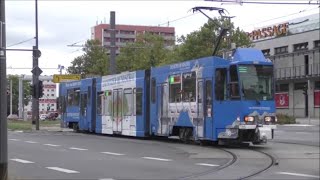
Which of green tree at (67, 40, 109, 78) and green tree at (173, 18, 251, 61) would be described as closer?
green tree at (173, 18, 251, 61)

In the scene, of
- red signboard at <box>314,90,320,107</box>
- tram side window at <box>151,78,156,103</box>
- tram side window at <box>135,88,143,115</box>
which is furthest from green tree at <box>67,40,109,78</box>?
tram side window at <box>151,78,156,103</box>

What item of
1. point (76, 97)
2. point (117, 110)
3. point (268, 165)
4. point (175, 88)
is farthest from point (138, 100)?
point (268, 165)

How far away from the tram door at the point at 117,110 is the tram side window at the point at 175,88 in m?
5.66

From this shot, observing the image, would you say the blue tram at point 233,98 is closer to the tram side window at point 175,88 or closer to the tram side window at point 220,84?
the tram side window at point 220,84

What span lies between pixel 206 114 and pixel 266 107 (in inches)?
86.6

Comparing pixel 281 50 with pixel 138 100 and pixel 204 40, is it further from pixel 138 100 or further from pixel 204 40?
pixel 138 100

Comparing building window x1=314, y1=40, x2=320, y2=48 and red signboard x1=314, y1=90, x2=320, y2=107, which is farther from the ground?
building window x1=314, y1=40, x2=320, y2=48

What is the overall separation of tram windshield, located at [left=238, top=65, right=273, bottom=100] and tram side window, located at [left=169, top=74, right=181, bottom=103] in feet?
11.8

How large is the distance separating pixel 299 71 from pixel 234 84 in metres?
42.0

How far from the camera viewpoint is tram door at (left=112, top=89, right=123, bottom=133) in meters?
28.7

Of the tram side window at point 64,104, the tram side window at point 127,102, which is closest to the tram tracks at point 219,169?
the tram side window at point 127,102

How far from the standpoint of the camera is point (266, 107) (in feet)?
65.8

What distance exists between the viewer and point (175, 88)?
75.8 ft

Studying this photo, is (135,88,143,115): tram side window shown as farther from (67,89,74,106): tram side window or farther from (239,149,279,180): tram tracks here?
(67,89,74,106): tram side window
